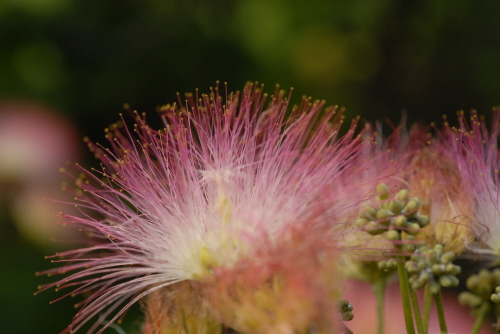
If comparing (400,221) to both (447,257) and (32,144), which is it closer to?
(447,257)

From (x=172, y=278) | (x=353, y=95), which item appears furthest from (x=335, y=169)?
(x=353, y=95)

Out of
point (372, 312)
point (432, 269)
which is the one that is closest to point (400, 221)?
point (432, 269)

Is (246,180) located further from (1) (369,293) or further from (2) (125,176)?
(1) (369,293)

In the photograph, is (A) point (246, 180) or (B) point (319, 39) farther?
(B) point (319, 39)

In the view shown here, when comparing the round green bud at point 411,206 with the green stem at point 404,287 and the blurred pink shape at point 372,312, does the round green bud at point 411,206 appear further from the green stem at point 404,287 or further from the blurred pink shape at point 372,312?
the blurred pink shape at point 372,312

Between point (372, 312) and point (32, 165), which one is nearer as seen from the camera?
point (372, 312)
